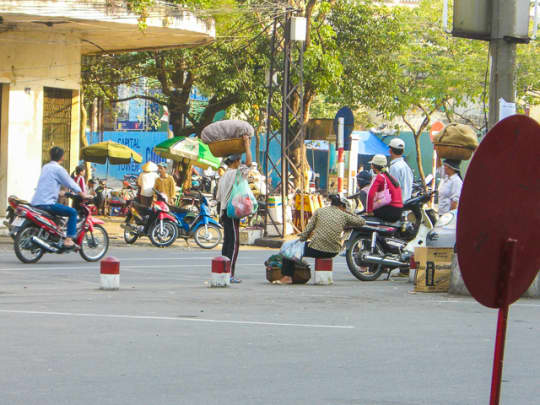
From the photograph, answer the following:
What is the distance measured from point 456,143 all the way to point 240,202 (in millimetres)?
3080

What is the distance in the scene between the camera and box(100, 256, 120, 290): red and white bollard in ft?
36.3

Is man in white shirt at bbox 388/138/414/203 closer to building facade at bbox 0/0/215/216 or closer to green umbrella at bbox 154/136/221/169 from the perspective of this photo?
building facade at bbox 0/0/215/216

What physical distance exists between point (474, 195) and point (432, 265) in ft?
27.3

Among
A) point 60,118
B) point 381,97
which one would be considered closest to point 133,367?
point 60,118

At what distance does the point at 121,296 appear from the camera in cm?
1060

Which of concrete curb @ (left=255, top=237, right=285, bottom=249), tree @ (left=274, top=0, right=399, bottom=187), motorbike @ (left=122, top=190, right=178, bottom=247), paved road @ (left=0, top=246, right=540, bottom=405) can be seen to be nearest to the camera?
paved road @ (left=0, top=246, right=540, bottom=405)

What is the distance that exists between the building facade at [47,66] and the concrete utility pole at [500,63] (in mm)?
11085

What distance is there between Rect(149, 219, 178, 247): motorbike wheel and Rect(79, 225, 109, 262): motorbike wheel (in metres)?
4.25

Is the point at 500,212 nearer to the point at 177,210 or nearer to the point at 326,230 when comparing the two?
the point at 326,230

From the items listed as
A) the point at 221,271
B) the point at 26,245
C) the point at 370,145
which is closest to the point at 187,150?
the point at 26,245

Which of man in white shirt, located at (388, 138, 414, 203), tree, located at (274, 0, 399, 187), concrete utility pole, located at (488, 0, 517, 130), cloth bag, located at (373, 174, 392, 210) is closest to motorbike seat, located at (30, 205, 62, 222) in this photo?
cloth bag, located at (373, 174, 392, 210)

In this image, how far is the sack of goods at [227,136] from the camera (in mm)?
12875

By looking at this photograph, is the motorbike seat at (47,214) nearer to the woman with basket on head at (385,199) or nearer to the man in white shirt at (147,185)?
the woman with basket on head at (385,199)

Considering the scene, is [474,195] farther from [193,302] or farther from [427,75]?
[427,75]
